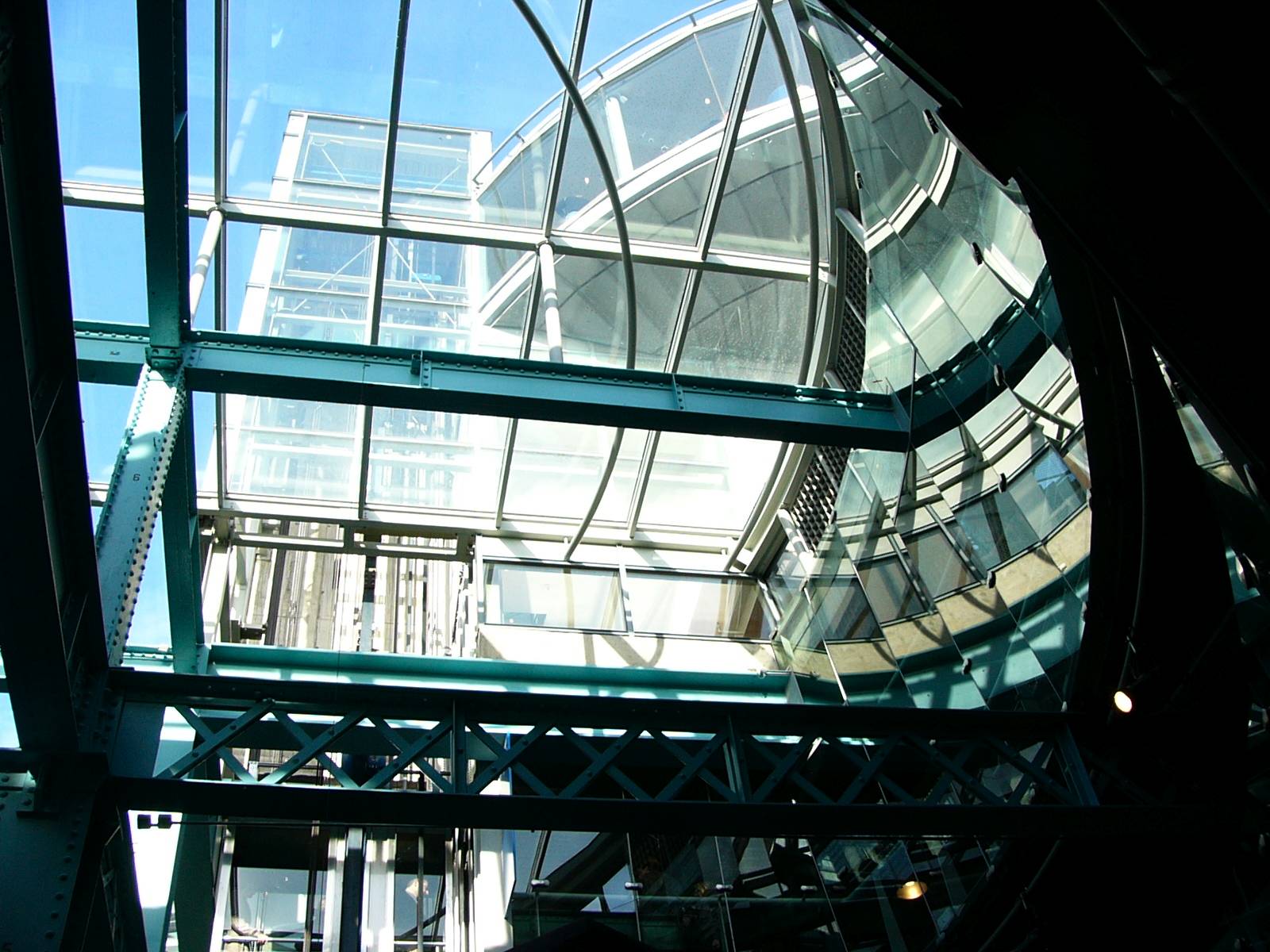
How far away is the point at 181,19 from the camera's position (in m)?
8.97

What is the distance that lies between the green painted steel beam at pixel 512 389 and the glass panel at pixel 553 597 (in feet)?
19.4

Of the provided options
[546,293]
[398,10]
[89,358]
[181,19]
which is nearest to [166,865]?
[89,358]

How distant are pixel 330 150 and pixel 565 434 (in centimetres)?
546

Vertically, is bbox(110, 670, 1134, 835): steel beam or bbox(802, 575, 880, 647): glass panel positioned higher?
bbox(802, 575, 880, 647): glass panel

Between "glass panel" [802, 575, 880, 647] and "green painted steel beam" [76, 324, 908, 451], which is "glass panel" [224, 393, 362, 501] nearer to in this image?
"green painted steel beam" [76, 324, 908, 451]

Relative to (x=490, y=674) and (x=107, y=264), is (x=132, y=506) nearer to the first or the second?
(x=107, y=264)

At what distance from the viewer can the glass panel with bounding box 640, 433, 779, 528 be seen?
1770cm

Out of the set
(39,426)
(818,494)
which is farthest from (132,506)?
(818,494)

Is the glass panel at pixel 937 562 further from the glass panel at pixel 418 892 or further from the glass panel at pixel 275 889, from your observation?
the glass panel at pixel 275 889

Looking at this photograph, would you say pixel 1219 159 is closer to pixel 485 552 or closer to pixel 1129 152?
pixel 1129 152

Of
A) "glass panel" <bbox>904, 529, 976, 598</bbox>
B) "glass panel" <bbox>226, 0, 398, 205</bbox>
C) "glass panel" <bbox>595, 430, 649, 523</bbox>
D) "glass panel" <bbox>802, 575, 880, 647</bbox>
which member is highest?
"glass panel" <bbox>226, 0, 398, 205</bbox>

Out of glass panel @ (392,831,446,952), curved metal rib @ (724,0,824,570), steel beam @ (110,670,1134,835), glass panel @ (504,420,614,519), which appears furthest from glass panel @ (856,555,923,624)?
glass panel @ (392,831,446,952)

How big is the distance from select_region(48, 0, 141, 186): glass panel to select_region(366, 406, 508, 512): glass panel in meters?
4.97

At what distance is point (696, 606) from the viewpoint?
60.7ft
